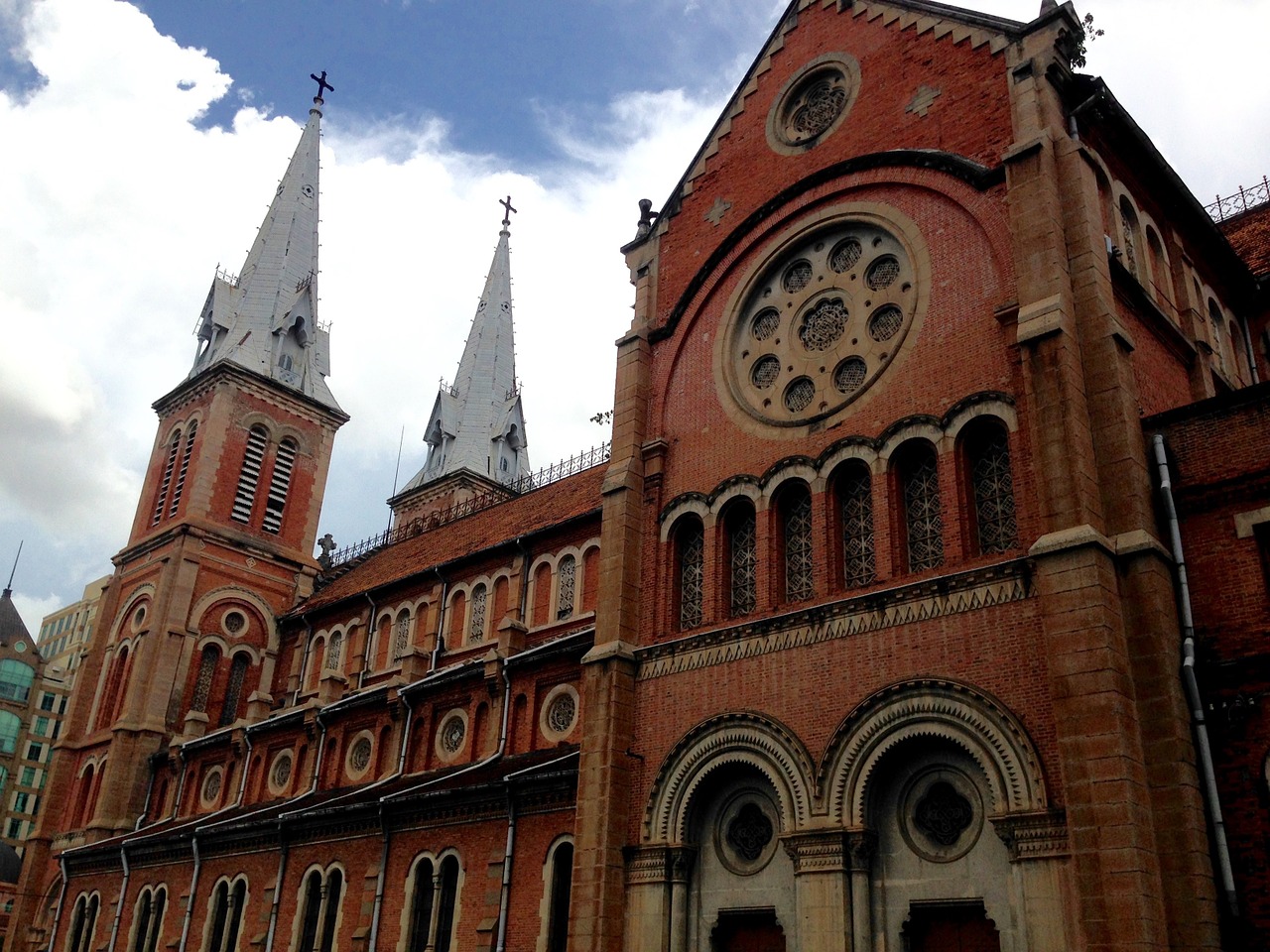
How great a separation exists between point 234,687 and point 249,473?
8783 millimetres

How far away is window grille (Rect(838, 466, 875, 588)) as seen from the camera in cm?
1878

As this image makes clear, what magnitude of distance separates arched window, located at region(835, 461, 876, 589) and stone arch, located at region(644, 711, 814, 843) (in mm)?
2691

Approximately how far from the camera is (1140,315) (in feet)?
62.1

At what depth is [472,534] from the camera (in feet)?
133

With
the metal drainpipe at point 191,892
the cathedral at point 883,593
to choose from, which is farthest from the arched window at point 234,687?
the cathedral at point 883,593

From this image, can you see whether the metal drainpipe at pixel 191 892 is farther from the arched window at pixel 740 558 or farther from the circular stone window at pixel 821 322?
the circular stone window at pixel 821 322

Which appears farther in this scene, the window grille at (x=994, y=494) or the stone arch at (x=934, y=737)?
the window grille at (x=994, y=494)

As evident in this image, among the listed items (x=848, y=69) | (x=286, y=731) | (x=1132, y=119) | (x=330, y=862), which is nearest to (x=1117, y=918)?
(x=1132, y=119)

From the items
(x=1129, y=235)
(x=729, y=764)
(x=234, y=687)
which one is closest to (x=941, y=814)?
(x=729, y=764)

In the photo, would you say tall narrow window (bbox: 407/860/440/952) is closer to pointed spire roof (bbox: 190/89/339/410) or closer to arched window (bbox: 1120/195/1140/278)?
arched window (bbox: 1120/195/1140/278)

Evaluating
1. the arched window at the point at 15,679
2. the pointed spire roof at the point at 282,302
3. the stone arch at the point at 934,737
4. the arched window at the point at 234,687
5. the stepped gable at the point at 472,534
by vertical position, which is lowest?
the stone arch at the point at 934,737

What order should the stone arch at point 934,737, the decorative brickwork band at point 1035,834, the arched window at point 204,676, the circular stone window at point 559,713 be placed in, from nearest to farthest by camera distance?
the decorative brickwork band at point 1035,834, the stone arch at point 934,737, the circular stone window at point 559,713, the arched window at point 204,676

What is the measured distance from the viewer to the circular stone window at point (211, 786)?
38000mm

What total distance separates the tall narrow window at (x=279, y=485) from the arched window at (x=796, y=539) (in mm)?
32481
